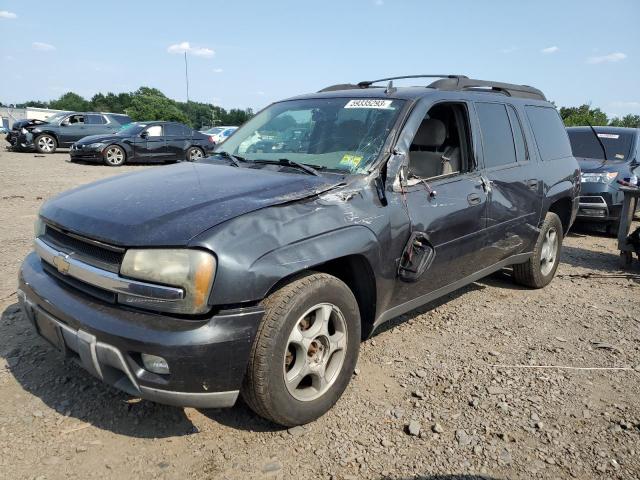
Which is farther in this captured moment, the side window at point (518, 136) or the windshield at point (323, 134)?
the side window at point (518, 136)

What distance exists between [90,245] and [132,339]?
2.03 feet

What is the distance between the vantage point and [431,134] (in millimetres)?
3580

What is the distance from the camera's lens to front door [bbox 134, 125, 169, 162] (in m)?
15.4

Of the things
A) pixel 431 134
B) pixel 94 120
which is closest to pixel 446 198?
pixel 431 134

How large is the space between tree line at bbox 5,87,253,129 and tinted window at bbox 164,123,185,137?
55.2 metres

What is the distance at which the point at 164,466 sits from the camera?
229 cm

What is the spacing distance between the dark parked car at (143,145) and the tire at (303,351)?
1301 cm

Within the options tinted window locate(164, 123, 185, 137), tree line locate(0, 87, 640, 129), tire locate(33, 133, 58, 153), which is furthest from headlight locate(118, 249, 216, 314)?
tree line locate(0, 87, 640, 129)

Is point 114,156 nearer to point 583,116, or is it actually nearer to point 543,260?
point 543,260

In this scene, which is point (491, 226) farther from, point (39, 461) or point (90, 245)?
point (39, 461)

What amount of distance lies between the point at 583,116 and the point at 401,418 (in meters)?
23.4

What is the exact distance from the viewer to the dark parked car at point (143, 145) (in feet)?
48.6

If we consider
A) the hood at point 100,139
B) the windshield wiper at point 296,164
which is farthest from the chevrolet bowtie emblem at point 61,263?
the hood at point 100,139

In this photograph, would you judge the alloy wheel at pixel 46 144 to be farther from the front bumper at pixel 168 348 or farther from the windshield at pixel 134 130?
the front bumper at pixel 168 348
